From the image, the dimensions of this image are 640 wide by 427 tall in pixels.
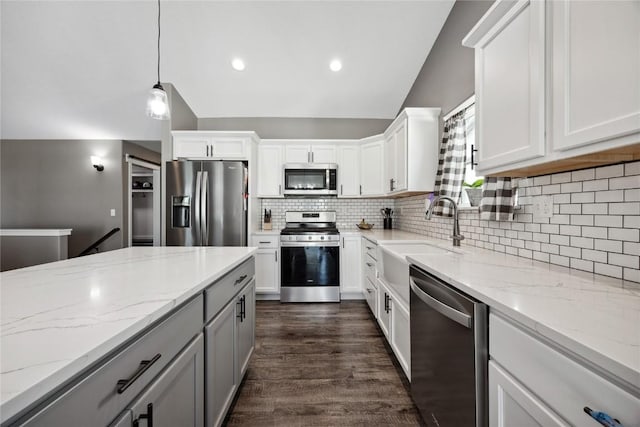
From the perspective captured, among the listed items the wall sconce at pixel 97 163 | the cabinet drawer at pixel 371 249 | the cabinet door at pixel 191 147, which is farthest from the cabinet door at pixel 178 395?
the wall sconce at pixel 97 163

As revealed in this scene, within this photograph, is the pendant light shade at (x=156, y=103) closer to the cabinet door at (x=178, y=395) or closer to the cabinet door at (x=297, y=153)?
the cabinet door at (x=178, y=395)

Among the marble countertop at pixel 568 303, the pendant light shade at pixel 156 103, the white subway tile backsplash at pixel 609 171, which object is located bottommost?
the marble countertop at pixel 568 303

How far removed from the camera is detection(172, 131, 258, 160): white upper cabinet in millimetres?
3529

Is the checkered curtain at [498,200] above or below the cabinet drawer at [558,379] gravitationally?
above

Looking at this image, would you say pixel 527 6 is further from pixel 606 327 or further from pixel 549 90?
pixel 606 327

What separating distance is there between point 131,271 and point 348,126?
144 inches

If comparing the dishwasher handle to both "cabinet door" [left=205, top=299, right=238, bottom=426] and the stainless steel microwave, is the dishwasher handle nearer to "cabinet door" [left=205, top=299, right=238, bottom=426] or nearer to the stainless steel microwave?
"cabinet door" [left=205, top=299, right=238, bottom=426]

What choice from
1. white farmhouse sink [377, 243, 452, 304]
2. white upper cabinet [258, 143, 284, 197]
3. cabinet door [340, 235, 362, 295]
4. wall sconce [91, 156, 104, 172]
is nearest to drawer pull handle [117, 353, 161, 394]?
white farmhouse sink [377, 243, 452, 304]

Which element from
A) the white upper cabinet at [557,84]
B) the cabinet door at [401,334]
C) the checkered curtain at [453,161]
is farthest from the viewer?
the checkered curtain at [453,161]

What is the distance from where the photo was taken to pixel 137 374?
2.32 feet

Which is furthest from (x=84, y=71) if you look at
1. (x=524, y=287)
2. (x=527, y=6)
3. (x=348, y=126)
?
(x=524, y=287)

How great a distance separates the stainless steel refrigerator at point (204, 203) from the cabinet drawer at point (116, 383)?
7.97 ft

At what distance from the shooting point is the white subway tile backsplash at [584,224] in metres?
1.02

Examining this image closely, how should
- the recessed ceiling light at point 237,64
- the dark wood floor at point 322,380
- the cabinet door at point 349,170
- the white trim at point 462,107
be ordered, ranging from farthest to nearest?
the cabinet door at point 349,170
the recessed ceiling light at point 237,64
the white trim at point 462,107
the dark wood floor at point 322,380
